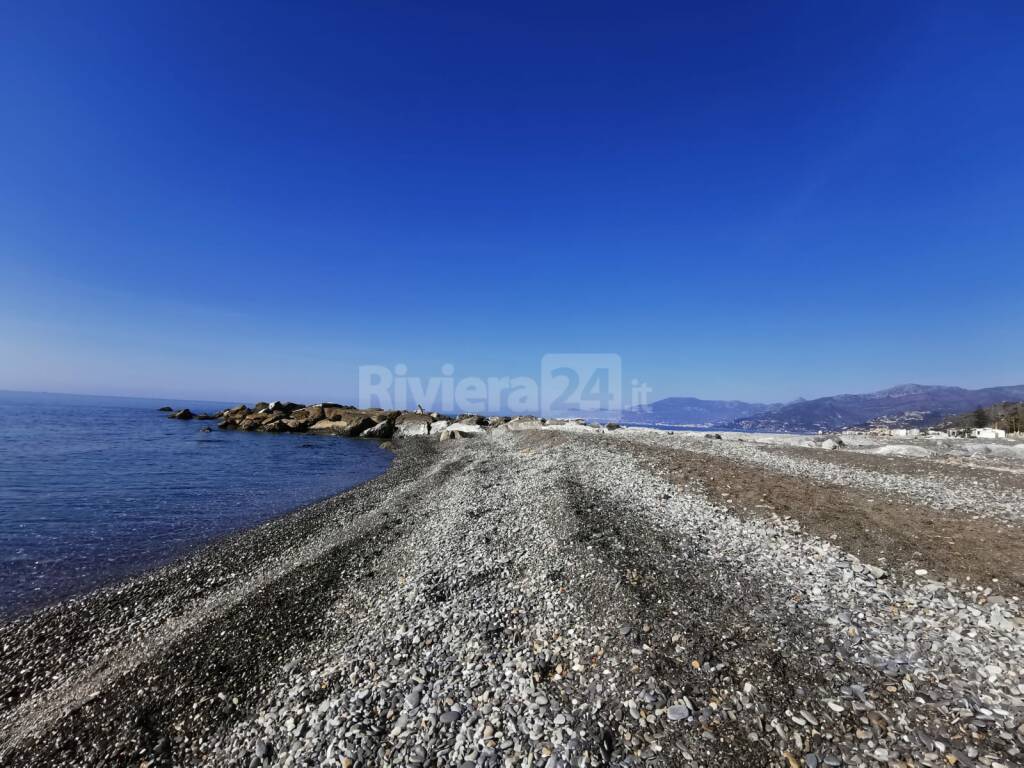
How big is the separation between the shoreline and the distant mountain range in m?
108

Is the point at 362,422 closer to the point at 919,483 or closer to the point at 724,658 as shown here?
the point at 919,483

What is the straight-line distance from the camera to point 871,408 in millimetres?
140250

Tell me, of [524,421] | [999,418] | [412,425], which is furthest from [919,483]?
[999,418]

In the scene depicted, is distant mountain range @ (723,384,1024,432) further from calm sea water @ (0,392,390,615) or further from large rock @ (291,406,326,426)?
calm sea water @ (0,392,390,615)

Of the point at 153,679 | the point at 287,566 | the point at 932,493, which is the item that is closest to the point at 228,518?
the point at 287,566

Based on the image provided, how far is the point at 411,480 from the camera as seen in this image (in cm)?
2694

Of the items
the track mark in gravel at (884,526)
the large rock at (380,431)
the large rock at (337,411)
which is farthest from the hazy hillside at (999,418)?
the large rock at (337,411)

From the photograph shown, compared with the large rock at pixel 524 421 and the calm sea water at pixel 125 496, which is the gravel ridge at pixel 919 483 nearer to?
the calm sea water at pixel 125 496

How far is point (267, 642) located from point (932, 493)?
74.8ft

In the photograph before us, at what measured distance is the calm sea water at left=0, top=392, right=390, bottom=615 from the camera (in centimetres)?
1353

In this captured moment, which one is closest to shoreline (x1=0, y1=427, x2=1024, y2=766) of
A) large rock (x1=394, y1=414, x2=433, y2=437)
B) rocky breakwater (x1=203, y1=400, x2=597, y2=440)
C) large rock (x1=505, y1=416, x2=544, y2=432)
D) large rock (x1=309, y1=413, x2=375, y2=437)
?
rocky breakwater (x1=203, y1=400, x2=597, y2=440)

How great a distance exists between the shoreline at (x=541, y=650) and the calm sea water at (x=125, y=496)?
2.64m

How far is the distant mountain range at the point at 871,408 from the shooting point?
356 feet

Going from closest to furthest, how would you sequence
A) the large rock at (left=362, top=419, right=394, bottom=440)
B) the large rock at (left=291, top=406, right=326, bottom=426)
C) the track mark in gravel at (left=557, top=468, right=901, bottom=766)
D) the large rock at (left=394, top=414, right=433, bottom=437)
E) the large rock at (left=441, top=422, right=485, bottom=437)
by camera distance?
the track mark in gravel at (left=557, top=468, right=901, bottom=766) < the large rock at (left=441, top=422, right=485, bottom=437) < the large rock at (left=394, top=414, right=433, bottom=437) < the large rock at (left=362, top=419, right=394, bottom=440) < the large rock at (left=291, top=406, right=326, bottom=426)
